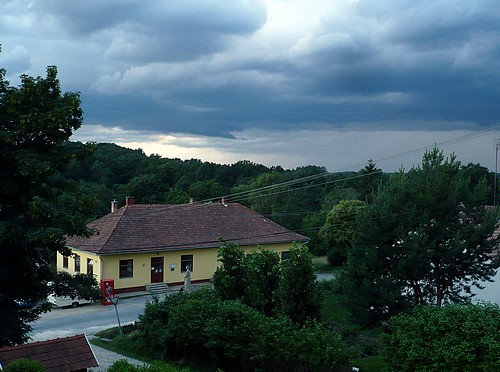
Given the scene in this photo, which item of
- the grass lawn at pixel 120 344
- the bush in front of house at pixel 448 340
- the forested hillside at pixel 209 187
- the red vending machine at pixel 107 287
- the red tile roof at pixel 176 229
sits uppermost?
the forested hillside at pixel 209 187

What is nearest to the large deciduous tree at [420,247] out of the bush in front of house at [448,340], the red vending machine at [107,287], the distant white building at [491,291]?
the distant white building at [491,291]

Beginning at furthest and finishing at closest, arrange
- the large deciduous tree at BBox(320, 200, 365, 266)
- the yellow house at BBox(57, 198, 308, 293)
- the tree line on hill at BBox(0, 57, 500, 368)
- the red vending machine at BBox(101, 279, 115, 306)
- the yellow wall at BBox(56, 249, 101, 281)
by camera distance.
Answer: the large deciduous tree at BBox(320, 200, 365, 266), the yellow house at BBox(57, 198, 308, 293), the yellow wall at BBox(56, 249, 101, 281), the red vending machine at BBox(101, 279, 115, 306), the tree line on hill at BBox(0, 57, 500, 368)

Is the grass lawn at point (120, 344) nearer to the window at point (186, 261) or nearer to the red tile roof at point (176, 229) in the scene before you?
the red tile roof at point (176, 229)

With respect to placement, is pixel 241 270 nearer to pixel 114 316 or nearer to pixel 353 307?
pixel 353 307

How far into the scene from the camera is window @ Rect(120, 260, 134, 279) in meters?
33.1

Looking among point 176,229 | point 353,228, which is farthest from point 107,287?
point 353,228

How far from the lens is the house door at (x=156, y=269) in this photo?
34.4 meters

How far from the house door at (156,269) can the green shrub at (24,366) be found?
2391cm

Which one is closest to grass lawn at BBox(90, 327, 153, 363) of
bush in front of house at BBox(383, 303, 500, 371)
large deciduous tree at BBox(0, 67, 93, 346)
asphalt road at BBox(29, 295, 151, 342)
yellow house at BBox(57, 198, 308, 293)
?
asphalt road at BBox(29, 295, 151, 342)

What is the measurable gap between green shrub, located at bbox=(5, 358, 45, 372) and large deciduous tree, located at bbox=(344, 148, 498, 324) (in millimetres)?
14005

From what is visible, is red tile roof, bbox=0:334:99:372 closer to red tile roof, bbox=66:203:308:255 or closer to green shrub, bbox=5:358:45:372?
green shrub, bbox=5:358:45:372

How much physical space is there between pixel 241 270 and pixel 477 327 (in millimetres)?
9946

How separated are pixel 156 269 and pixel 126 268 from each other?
212cm

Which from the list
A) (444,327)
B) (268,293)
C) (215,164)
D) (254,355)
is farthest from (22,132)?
(215,164)
